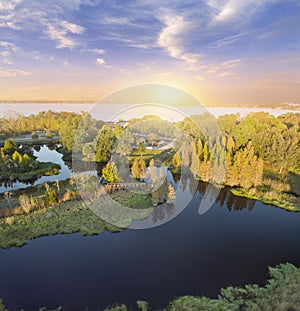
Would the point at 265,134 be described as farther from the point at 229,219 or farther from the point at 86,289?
the point at 86,289

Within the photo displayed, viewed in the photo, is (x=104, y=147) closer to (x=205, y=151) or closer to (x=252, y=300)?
(x=205, y=151)

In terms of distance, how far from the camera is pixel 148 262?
11.0 meters

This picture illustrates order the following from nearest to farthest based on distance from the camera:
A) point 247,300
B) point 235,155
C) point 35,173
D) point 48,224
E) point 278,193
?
point 247,300, point 48,224, point 278,193, point 235,155, point 35,173

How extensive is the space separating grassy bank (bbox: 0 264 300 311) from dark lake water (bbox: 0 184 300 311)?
1.25ft

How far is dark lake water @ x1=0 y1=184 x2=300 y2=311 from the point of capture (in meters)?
9.15

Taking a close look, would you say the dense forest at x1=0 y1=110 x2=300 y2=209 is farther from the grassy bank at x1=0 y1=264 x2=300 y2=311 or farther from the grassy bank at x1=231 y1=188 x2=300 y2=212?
the grassy bank at x1=0 y1=264 x2=300 y2=311

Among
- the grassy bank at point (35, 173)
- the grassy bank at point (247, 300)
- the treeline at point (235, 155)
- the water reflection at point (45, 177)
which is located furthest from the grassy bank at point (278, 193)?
the grassy bank at point (35, 173)

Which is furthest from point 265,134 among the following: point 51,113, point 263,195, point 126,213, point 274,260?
point 51,113

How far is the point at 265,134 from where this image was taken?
26.1m

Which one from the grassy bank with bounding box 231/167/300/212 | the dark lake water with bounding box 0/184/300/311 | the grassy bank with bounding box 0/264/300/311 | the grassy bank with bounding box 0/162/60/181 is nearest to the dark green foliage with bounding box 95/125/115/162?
the grassy bank with bounding box 0/162/60/181

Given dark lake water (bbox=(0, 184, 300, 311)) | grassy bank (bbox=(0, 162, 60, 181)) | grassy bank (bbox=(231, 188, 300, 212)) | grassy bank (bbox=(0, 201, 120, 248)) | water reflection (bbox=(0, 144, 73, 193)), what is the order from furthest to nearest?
grassy bank (bbox=(0, 162, 60, 181)) → water reflection (bbox=(0, 144, 73, 193)) → grassy bank (bbox=(231, 188, 300, 212)) → grassy bank (bbox=(0, 201, 120, 248)) → dark lake water (bbox=(0, 184, 300, 311))

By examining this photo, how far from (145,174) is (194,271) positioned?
11978 millimetres

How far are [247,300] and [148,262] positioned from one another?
4630mm

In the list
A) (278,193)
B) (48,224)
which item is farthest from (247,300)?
(278,193)
